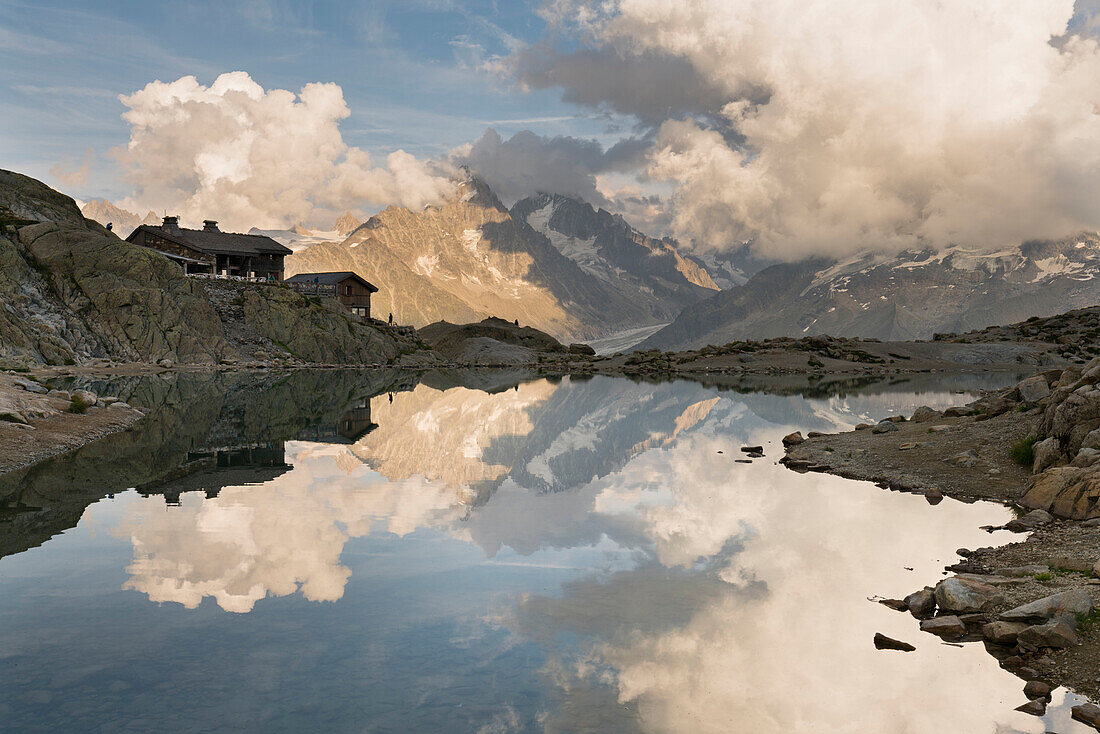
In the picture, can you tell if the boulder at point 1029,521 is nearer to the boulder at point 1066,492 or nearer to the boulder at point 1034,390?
the boulder at point 1066,492

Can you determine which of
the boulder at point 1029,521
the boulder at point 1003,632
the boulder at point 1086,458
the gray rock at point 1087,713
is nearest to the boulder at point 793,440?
the boulder at point 1086,458

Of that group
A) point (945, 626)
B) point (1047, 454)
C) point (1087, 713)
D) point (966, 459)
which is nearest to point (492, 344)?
point (966, 459)

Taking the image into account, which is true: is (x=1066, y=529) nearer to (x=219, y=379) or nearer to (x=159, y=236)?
(x=219, y=379)

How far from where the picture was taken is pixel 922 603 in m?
15.3

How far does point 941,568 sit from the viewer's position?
1812cm

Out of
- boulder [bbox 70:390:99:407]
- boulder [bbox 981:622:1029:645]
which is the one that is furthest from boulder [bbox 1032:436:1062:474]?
boulder [bbox 70:390:99:407]

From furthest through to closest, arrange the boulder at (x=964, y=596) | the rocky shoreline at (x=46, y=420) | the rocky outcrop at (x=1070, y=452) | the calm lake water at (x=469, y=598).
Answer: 1. the rocky shoreline at (x=46, y=420)
2. the rocky outcrop at (x=1070, y=452)
3. the boulder at (x=964, y=596)
4. the calm lake water at (x=469, y=598)

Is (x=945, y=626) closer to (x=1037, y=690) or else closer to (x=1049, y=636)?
(x=1049, y=636)

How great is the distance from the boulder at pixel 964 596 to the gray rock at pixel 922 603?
13 cm

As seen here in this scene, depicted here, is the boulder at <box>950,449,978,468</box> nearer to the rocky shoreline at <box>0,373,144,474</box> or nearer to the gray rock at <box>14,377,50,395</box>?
the rocky shoreline at <box>0,373,144,474</box>

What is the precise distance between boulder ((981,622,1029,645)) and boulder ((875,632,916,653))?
4.84 ft

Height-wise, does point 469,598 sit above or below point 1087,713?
below

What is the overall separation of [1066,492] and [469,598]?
1740cm

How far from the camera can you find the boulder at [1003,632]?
13.5 metres
